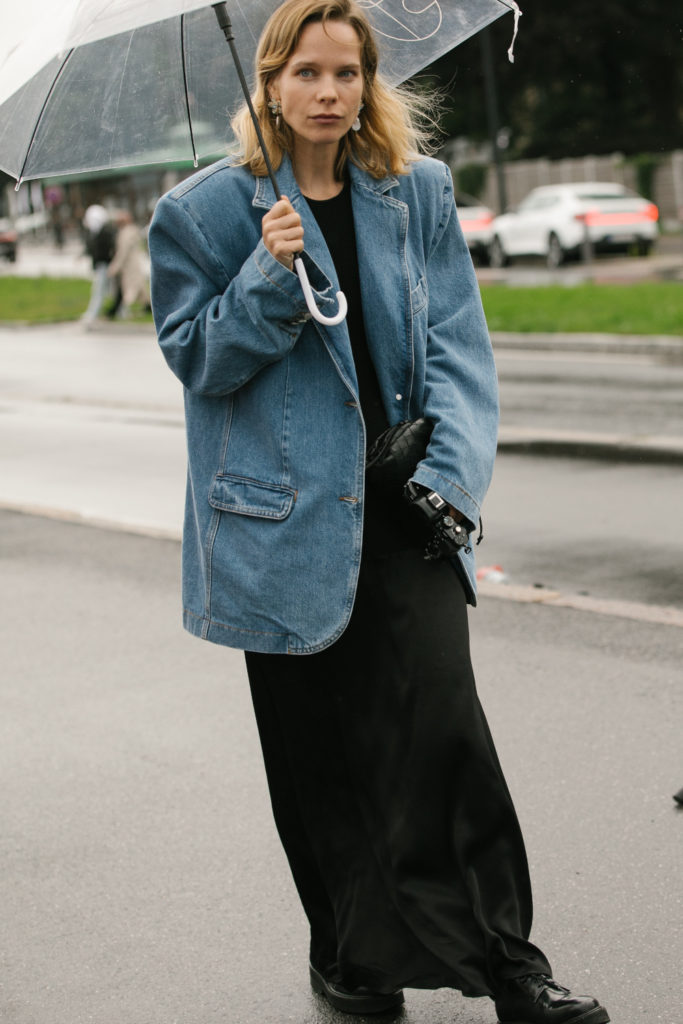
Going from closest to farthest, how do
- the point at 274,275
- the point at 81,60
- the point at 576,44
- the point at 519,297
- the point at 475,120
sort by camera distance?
1. the point at 274,275
2. the point at 81,60
3. the point at 519,297
4. the point at 576,44
5. the point at 475,120

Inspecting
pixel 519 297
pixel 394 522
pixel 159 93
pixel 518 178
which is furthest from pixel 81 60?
pixel 518 178

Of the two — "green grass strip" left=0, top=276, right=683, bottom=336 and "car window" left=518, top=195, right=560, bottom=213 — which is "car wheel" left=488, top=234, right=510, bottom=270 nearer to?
"car window" left=518, top=195, right=560, bottom=213

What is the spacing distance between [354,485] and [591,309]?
17005mm

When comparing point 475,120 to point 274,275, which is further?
point 475,120

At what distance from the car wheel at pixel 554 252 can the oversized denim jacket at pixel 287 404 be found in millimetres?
28269

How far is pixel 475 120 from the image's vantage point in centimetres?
5506

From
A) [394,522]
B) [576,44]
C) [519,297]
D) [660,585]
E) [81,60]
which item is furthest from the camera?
[576,44]

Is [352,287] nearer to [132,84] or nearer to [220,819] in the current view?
[132,84]

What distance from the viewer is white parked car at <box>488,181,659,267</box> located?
1188 inches

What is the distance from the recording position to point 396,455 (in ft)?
9.34

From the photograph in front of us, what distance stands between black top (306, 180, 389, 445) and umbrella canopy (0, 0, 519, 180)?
21.5 inches

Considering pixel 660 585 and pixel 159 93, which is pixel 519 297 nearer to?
pixel 660 585

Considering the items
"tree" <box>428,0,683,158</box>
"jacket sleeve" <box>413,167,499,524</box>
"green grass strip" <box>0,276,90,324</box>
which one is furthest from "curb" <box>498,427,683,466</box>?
"tree" <box>428,0,683,158</box>

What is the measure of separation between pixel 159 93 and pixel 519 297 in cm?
1905
